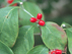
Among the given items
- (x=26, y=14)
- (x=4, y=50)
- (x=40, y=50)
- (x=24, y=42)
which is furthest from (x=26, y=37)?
(x=26, y=14)

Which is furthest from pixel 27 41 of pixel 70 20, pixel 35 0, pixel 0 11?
pixel 70 20

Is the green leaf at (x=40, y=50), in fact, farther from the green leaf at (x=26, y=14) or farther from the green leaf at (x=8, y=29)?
the green leaf at (x=26, y=14)

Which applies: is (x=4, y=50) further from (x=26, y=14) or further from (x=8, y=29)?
(x=26, y=14)

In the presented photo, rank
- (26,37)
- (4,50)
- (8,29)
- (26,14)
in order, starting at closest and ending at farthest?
(4,50) < (8,29) < (26,37) < (26,14)

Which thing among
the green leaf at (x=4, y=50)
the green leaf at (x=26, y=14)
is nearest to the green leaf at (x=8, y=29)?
the green leaf at (x=4, y=50)

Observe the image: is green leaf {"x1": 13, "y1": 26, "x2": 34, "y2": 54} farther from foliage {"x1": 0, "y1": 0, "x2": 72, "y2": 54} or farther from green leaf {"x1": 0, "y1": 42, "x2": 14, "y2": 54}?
green leaf {"x1": 0, "y1": 42, "x2": 14, "y2": 54}

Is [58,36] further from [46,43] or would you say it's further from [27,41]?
[27,41]
